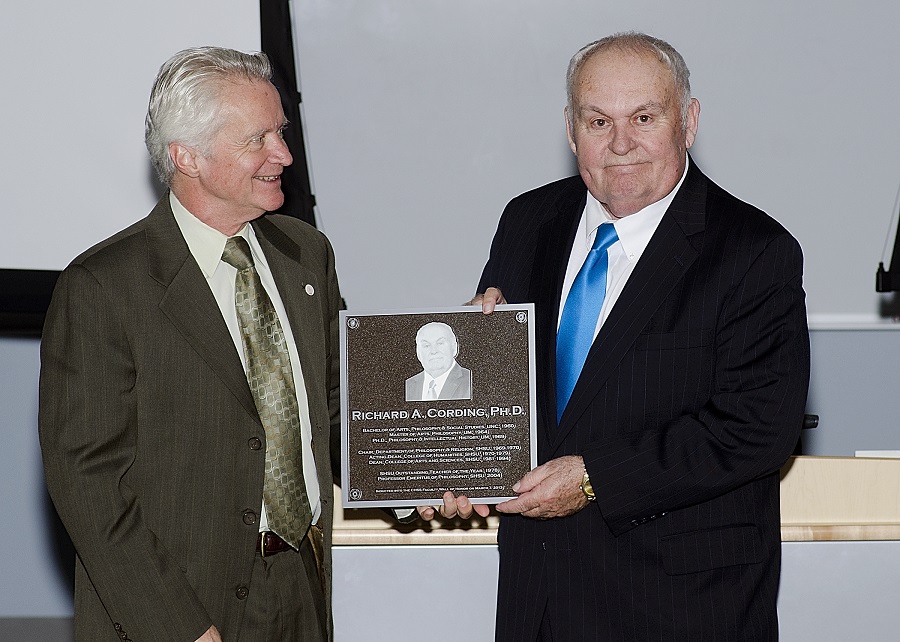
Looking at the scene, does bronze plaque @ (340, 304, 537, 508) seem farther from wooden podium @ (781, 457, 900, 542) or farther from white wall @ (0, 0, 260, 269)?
white wall @ (0, 0, 260, 269)

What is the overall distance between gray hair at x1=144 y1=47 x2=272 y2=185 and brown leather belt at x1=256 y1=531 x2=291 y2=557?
0.78m

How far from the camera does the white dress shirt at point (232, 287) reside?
1.97 metres

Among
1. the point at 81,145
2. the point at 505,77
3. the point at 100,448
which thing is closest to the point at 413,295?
the point at 505,77

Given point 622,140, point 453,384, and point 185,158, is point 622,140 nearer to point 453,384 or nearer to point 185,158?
point 453,384

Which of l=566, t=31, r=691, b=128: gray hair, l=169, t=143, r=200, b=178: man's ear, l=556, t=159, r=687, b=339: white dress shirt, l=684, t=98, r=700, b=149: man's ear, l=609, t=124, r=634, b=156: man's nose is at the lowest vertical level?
l=556, t=159, r=687, b=339: white dress shirt

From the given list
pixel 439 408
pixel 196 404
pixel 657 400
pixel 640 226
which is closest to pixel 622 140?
pixel 640 226

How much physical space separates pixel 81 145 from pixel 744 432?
8.24 ft

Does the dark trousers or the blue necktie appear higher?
the blue necktie

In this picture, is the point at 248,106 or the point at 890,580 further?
the point at 890,580

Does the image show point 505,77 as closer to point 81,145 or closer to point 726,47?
point 726,47

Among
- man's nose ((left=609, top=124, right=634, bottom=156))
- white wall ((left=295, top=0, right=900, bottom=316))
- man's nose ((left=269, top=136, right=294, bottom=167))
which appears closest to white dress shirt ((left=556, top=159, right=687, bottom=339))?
man's nose ((left=609, top=124, right=634, bottom=156))

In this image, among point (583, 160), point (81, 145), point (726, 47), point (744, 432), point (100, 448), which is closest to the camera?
point (100, 448)

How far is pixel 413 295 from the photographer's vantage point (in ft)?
14.3

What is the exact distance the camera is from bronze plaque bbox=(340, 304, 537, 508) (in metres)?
2.02
